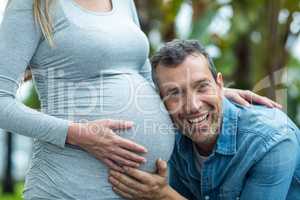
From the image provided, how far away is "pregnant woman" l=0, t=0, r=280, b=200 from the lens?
1567mm


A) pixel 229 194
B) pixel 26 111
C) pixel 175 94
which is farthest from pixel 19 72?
pixel 229 194

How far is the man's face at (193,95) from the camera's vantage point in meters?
1.73

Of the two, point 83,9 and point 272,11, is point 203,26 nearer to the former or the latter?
point 272,11

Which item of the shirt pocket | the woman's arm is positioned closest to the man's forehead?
the woman's arm

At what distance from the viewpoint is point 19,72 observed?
1.58m

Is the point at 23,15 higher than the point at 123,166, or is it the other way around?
the point at 23,15

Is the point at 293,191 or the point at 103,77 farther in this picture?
the point at 293,191

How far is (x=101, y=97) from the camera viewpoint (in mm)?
1629

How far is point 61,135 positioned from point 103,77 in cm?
20

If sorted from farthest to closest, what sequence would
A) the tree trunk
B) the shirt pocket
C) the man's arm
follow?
the tree trunk, the shirt pocket, the man's arm

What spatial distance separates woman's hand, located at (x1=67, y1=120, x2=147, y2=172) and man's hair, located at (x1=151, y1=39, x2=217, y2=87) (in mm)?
228

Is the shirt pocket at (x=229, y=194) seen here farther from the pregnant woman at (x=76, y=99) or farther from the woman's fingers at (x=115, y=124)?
the woman's fingers at (x=115, y=124)

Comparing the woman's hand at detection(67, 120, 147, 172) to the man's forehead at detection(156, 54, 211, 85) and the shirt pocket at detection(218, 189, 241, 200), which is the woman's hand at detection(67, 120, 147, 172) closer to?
the man's forehead at detection(156, 54, 211, 85)

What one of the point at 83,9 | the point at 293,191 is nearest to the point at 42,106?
the point at 83,9
